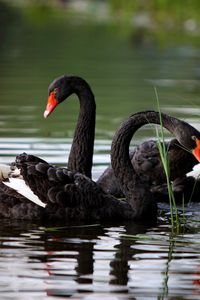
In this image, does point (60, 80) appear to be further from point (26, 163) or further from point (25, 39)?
point (25, 39)

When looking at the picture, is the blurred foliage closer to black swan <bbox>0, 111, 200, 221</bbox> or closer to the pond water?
the pond water

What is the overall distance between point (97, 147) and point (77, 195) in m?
3.25

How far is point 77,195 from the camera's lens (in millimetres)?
7398

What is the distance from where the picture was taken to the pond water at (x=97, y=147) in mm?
5752

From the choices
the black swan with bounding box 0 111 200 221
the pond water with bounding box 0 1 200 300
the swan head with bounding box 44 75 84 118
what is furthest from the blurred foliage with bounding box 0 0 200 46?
the black swan with bounding box 0 111 200 221

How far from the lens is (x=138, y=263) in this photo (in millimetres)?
6238

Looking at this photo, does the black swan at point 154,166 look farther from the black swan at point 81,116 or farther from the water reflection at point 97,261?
the water reflection at point 97,261

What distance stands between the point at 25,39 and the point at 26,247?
66.5 feet

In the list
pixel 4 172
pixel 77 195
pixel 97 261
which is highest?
pixel 4 172

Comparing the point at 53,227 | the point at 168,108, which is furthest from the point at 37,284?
the point at 168,108

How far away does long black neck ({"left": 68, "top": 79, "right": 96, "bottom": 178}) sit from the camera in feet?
27.9

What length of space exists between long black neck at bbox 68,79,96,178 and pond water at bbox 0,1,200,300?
811mm

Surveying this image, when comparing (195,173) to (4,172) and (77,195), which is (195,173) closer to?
(77,195)

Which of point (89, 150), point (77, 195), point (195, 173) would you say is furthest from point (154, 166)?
point (77, 195)
